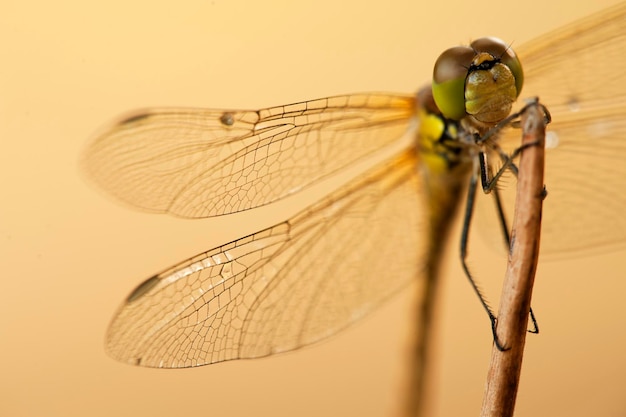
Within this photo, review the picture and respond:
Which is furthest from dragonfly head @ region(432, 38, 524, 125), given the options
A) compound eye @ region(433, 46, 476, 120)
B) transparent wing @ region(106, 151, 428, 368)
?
transparent wing @ region(106, 151, 428, 368)

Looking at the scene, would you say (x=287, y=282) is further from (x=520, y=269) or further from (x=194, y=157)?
(x=520, y=269)

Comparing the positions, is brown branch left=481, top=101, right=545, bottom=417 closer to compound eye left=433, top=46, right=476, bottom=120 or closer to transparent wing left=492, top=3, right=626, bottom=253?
compound eye left=433, top=46, right=476, bottom=120

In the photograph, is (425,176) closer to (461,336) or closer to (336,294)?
(336,294)

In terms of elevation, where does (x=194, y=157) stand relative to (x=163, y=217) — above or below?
above

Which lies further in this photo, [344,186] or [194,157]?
[344,186]

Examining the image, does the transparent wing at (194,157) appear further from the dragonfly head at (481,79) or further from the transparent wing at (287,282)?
the dragonfly head at (481,79)

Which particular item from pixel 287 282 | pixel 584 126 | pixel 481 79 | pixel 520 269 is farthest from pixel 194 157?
pixel 584 126

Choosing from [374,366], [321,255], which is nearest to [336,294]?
[321,255]
